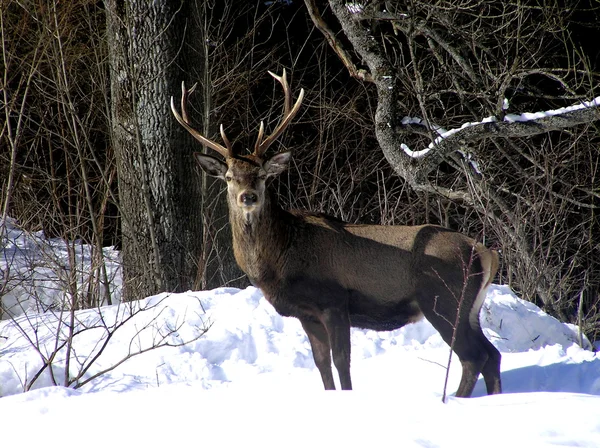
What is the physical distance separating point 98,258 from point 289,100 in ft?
9.15

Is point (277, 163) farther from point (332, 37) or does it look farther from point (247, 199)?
point (332, 37)

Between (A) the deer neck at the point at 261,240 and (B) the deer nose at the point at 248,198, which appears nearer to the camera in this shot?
(B) the deer nose at the point at 248,198

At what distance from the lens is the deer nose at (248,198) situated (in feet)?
19.0

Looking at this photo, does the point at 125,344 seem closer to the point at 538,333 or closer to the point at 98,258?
the point at 98,258

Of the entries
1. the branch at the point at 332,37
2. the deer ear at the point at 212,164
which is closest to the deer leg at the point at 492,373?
the deer ear at the point at 212,164

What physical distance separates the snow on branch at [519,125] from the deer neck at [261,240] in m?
2.93

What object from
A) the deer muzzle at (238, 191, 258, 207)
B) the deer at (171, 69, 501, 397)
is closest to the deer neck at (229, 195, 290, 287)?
the deer at (171, 69, 501, 397)

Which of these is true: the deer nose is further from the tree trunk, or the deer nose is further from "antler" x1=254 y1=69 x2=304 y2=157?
the tree trunk

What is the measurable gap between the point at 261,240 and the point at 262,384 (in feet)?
4.04

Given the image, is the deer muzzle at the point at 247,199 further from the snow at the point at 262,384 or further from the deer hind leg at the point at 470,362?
the deer hind leg at the point at 470,362

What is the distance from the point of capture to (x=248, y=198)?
19.0ft

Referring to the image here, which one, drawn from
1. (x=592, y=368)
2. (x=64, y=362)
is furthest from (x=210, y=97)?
(x=592, y=368)

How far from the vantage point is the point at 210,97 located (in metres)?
9.17

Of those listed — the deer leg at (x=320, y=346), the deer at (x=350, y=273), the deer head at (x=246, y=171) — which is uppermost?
the deer head at (x=246, y=171)
